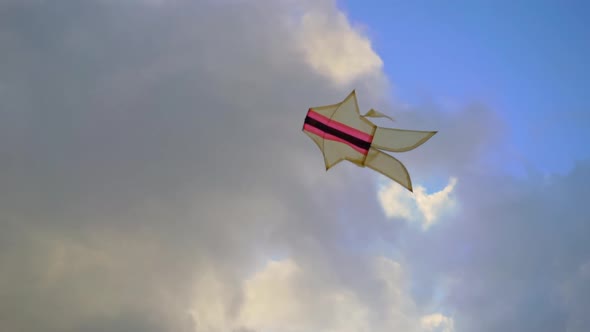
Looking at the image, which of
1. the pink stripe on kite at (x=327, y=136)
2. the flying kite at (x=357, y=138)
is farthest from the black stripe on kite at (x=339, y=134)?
the pink stripe on kite at (x=327, y=136)

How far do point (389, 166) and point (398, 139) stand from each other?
8.55 feet

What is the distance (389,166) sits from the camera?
2199 inches

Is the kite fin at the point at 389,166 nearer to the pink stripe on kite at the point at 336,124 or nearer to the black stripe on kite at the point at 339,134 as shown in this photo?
the black stripe on kite at the point at 339,134

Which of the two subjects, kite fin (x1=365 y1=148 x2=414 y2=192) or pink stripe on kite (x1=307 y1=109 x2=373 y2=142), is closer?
kite fin (x1=365 y1=148 x2=414 y2=192)

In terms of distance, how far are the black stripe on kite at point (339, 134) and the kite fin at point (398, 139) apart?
0.92 metres

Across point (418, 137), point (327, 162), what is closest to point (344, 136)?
point (327, 162)

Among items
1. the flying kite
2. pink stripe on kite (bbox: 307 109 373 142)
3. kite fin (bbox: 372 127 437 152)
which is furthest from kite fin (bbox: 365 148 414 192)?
pink stripe on kite (bbox: 307 109 373 142)

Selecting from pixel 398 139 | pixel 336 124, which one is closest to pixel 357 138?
pixel 336 124

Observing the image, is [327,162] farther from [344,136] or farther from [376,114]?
[376,114]

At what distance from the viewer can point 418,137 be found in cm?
5497

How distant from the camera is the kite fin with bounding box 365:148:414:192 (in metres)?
55.3

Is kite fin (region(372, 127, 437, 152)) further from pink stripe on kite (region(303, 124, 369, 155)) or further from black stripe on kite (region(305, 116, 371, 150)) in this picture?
pink stripe on kite (region(303, 124, 369, 155))

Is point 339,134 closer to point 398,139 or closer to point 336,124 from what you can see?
point 336,124

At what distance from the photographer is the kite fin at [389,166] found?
55312mm
